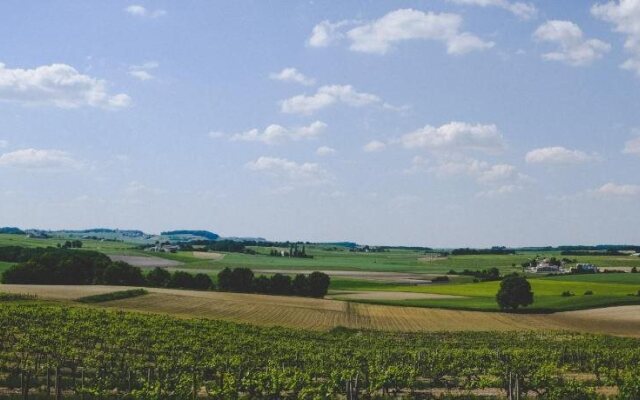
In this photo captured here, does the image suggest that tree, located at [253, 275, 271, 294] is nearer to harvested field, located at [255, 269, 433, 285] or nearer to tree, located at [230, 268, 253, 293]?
tree, located at [230, 268, 253, 293]

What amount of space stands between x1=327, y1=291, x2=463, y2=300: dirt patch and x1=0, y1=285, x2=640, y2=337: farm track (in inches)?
376

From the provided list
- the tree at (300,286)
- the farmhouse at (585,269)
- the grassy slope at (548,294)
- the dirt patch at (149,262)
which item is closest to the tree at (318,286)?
the tree at (300,286)

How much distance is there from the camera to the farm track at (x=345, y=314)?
74938 millimetres

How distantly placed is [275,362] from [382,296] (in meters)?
Result: 72.0

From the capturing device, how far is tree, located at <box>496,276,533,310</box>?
309 ft

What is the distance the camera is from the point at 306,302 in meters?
98.2

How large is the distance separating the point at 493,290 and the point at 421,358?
79563 mm

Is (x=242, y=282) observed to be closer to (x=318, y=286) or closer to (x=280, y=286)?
(x=280, y=286)

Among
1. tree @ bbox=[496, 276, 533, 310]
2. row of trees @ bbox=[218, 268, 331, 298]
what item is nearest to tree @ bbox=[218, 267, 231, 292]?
row of trees @ bbox=[218, 268, 331, 298]

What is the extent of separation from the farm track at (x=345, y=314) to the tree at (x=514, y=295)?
415cm

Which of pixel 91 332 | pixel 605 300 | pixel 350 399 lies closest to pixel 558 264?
pixel 605 300

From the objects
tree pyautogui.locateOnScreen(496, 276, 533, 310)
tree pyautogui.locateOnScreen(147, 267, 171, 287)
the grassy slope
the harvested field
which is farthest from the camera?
the harvested field

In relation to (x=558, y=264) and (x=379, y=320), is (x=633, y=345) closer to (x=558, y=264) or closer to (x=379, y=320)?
(x=379, y=320)

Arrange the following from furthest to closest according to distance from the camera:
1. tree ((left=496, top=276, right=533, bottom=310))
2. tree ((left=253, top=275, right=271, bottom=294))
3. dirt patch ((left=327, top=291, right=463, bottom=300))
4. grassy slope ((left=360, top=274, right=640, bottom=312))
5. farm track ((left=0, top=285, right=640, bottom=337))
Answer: tree ((left=253, top=275, right=271, bottom=294)), dirt patch ((left=327, top=291, right=463, bottom=300)), grassy slope ((left=360, top=274, right=640, bottom=312)), tree ((left=496, top=276, right=533, bottom=310)), farm track ((left=0, top=285, right=640, bottom=337))
